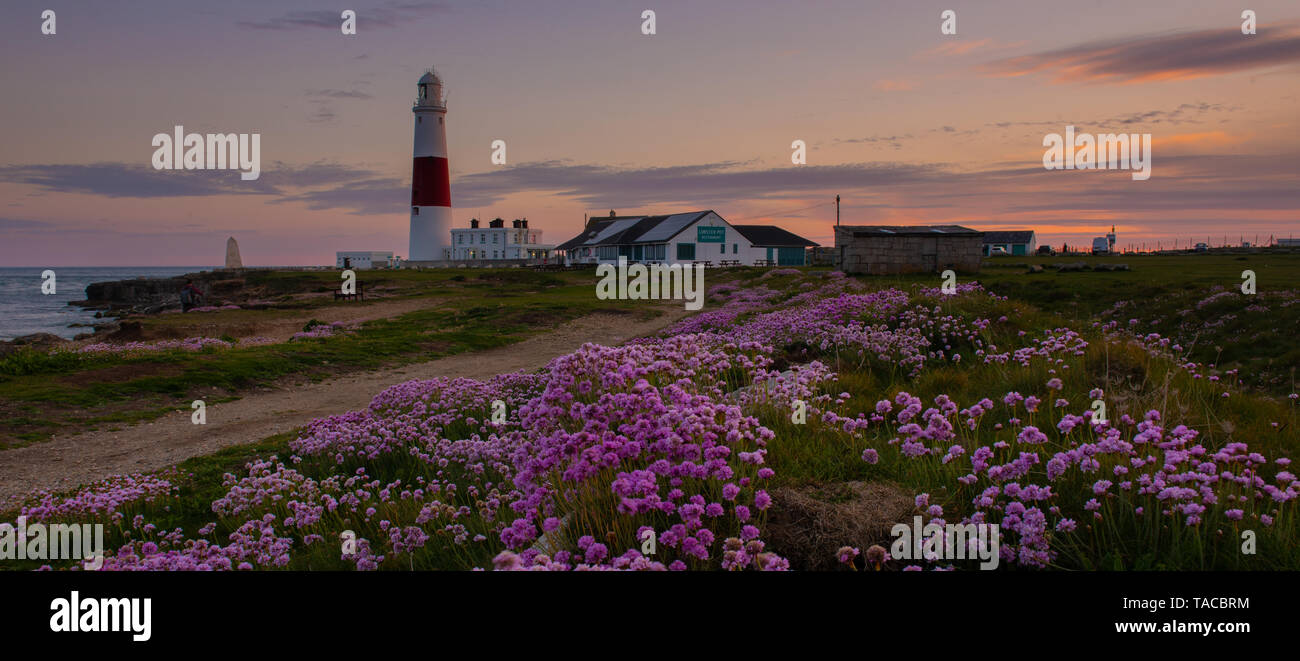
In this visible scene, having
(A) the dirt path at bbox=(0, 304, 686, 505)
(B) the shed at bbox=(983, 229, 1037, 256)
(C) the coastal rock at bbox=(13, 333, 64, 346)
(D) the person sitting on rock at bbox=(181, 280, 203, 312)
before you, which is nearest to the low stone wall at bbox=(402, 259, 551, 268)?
(D) the person sitting on rock at bbox=(181, 280, 203, 312)

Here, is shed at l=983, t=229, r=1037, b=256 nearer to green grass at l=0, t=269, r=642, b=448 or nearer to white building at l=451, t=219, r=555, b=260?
white building at l=451, t=219, r=555, b=260

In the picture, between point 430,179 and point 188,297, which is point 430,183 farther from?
point 188,297

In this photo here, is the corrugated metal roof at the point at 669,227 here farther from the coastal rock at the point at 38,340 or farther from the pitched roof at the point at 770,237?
the coastal rock at the point at 38,340

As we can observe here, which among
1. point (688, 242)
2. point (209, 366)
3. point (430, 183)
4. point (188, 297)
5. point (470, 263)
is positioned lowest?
point (209, 366)

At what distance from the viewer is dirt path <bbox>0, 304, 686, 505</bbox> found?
10797mm

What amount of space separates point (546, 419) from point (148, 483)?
6240mm

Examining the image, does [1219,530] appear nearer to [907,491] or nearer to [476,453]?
[907,491]

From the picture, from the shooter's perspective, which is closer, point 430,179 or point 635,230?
point 430,179

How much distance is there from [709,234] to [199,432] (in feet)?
228

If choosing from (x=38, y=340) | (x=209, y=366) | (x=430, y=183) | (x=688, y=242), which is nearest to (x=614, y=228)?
(x=688, y=242)

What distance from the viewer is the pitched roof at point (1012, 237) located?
103312 millimetres

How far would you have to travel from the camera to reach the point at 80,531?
292 inches

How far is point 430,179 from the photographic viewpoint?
78.7 metres

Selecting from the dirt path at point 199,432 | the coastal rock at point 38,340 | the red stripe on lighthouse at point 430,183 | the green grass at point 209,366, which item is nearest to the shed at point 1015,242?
the red stripe on lighthouse at point 430,183
